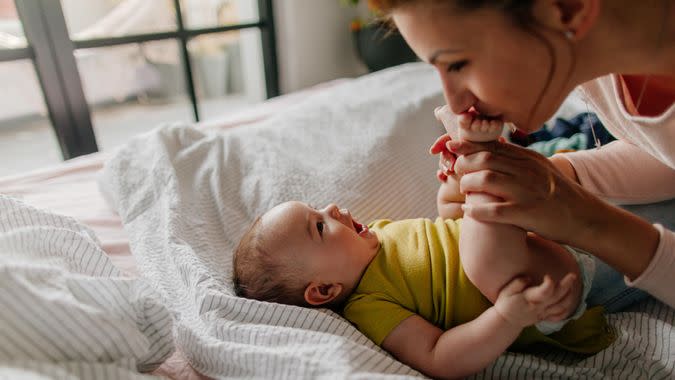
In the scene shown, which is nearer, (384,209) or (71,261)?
(71,261)

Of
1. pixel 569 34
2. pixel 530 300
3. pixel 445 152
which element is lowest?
pixel 530 300

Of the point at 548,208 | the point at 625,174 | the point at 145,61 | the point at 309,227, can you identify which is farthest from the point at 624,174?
the point at 145,61

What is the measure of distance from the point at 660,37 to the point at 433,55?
301mm

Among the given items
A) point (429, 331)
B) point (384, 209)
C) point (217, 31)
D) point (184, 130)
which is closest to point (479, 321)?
point (429, 331)

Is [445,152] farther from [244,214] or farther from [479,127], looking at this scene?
[244,214]

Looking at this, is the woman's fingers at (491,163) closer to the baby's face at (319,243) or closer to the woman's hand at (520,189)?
the woman's hand at (520,189)

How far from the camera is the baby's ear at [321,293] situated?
83 centimetres

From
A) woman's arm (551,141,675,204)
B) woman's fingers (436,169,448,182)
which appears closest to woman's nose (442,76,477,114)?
woman's fingers (436,169,448,182)

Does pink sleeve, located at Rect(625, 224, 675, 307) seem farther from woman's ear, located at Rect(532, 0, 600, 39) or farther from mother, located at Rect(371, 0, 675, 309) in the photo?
woman's ear, located at Rect(532, 0, 600, 39)

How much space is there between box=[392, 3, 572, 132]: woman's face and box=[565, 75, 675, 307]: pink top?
0.22 meters

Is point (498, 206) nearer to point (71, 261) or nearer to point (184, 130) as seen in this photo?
point (71, 261)

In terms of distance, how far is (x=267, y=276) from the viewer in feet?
2.68

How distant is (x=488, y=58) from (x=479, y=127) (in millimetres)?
117

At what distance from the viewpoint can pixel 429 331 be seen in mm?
733
